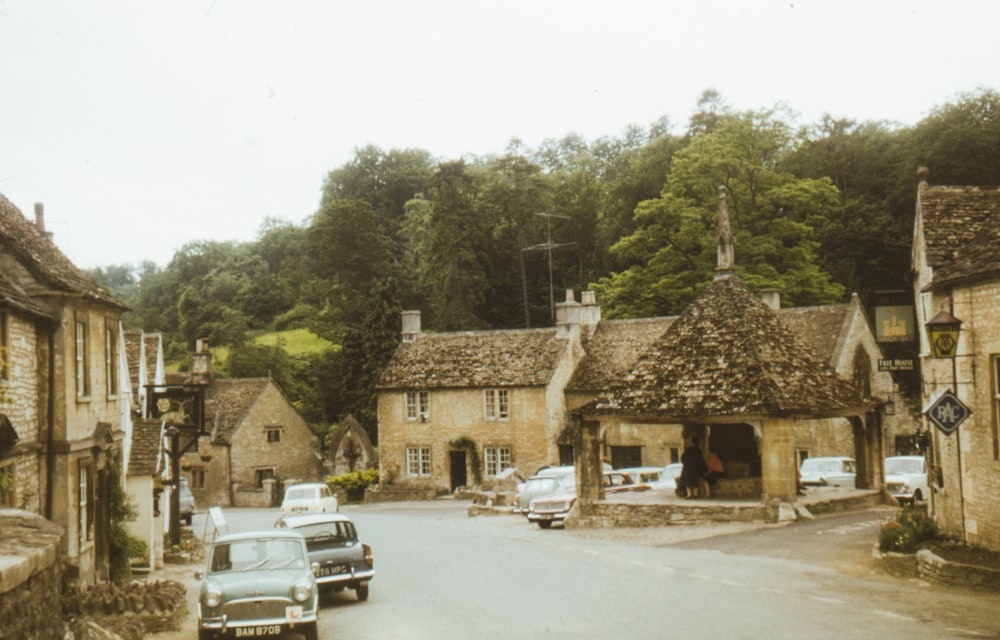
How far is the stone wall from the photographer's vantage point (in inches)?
246

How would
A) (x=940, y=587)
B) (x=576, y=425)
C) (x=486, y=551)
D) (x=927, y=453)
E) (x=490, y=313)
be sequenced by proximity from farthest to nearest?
(x=490, y=313), (x=576, y=425), (x=486, y=551), (x=927, y=453), (x=940, y=587)

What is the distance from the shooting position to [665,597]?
16.6m

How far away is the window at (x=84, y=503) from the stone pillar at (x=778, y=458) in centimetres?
1624

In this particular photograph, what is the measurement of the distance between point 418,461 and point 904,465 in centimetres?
2581

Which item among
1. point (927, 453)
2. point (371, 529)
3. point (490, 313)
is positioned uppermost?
point (490, 313)

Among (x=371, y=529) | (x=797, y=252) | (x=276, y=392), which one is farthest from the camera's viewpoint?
(x=276, y=392)

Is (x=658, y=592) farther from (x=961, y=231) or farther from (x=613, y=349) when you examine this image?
(x=613, y=349)

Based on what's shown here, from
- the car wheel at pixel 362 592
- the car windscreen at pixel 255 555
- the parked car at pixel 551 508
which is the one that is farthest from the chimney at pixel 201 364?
the car windscreen at pixel 255 555

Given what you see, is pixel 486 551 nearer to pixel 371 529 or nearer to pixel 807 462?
pixel 371 529

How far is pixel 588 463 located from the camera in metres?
29.4

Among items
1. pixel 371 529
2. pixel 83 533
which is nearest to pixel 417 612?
pixel 83 533

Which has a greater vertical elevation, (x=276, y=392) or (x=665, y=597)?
(x=276, y=392)

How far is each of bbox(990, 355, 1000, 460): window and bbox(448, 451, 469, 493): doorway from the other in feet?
120

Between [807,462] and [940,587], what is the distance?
67.1 ft
